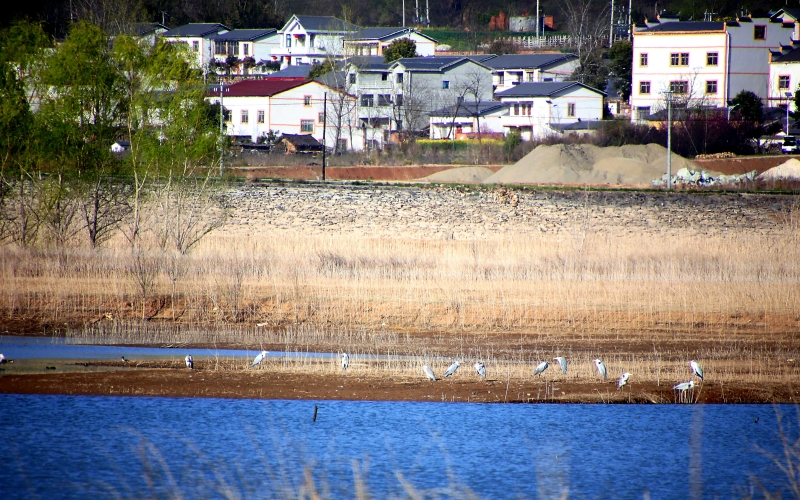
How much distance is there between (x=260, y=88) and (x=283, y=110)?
2980mm

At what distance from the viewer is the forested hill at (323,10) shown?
84.2 metres

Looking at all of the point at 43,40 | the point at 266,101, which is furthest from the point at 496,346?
the point at 266,101

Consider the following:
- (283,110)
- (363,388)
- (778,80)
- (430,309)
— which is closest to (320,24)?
(283,110)

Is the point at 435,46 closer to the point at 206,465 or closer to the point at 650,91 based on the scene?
the point at 650,91

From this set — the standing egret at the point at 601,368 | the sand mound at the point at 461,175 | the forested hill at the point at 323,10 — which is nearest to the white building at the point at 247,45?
the forested hill at the point at 323,10

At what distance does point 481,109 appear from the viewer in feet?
241

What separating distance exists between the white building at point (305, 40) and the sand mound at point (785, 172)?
185 ft

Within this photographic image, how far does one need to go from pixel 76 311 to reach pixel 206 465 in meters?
10.4

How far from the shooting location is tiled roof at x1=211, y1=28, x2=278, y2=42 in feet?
312

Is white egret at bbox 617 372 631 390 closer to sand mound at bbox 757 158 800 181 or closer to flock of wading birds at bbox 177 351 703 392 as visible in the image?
flock of wading birds at bbox 177 351 703 392

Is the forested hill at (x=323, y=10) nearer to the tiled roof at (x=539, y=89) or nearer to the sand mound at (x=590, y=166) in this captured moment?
the tiled roof at (x=539, y=89)

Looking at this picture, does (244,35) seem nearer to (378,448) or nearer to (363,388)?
(363,388)

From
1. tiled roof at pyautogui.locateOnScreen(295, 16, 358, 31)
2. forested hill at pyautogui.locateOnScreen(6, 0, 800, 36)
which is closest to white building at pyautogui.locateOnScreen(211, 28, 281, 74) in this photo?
tiled roof at pyautogui.locateOnScreen(295, 16, 358, 31)

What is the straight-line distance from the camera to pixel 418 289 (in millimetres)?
21781
